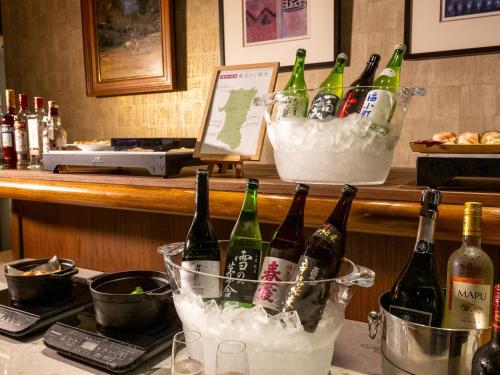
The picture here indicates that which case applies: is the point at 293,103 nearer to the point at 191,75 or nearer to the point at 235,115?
the point at 235,115

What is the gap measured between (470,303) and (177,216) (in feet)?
3.13

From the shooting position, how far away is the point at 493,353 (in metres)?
0.59

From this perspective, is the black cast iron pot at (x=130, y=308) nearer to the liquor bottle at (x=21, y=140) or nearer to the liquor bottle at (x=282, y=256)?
the liquor bottle at (x=282, y=256)

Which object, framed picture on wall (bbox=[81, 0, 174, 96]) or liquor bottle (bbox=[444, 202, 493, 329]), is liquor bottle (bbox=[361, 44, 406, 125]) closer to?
liquor bottle (bbox=[444, 202, 493, 329])

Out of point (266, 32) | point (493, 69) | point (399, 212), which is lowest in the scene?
point (399, 212)

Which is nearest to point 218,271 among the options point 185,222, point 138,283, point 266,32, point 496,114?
point 138,283

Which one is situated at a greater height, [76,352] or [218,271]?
[218,271]

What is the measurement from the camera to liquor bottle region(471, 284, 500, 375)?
0.58 metres

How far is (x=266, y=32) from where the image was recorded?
1.76 m

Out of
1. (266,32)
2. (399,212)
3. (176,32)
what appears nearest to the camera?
(399,212)

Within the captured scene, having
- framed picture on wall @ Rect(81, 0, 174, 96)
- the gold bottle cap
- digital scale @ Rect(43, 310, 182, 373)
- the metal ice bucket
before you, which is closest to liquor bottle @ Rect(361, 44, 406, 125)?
the gold bottle cap

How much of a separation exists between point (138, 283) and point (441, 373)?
65 cm

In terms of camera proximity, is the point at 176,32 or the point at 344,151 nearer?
the point at 344,151

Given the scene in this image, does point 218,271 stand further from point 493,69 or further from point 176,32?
point 176,32
